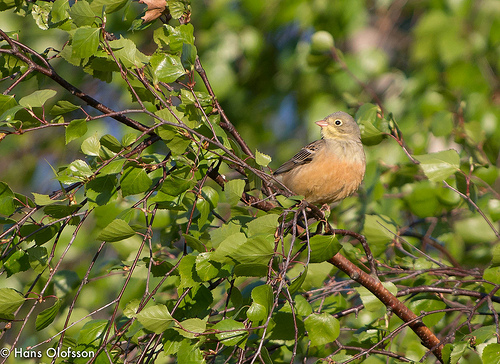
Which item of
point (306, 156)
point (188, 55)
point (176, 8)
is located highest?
point (176, 8)

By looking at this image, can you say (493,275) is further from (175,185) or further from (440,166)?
(175,185)

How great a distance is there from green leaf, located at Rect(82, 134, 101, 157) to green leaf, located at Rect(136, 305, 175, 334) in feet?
2.13

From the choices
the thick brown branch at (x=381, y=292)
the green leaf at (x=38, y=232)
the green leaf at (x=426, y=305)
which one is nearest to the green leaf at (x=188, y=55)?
the green leaf at (x=38, y=232)

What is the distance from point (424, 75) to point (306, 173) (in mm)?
1610

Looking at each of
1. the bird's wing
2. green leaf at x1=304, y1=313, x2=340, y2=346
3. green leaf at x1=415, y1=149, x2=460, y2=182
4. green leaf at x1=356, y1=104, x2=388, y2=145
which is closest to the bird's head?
the bird's wing

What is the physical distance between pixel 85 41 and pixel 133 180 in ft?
1.88

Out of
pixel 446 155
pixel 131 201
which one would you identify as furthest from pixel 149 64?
pixel 446 155

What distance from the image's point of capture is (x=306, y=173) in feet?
14.1

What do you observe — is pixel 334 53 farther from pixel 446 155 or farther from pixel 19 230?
pixel 19 230

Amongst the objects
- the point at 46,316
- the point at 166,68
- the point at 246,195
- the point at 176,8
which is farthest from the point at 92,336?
the point at 176,8

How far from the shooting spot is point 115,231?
201 cm

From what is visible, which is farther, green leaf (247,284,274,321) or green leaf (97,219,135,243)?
green leaf (97,219,135,243)

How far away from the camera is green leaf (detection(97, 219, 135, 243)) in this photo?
6.44 feet

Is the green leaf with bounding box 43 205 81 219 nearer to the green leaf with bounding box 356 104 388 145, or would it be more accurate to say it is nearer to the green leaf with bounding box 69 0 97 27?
the green leaf with bounding box 69 0 97 27
